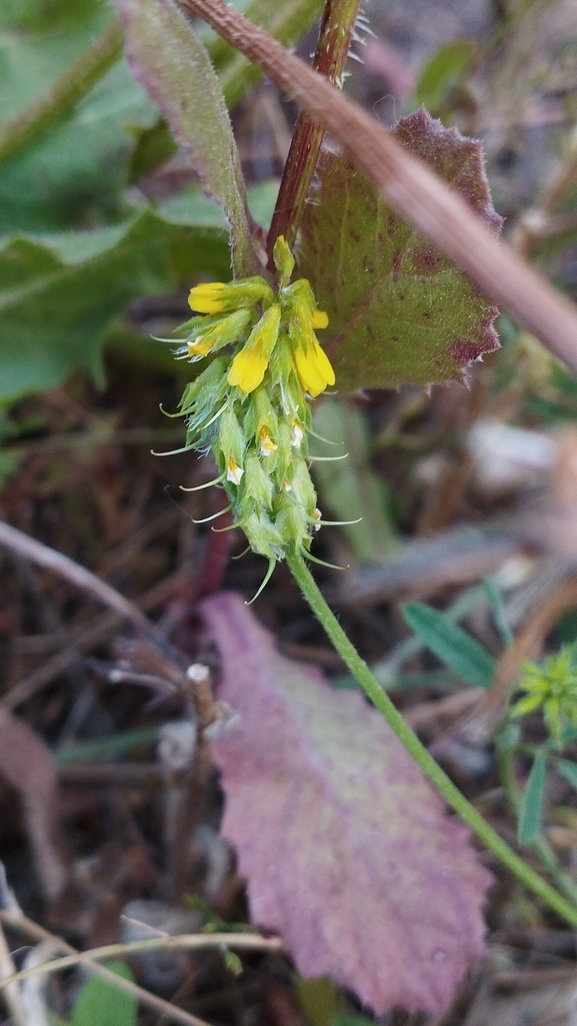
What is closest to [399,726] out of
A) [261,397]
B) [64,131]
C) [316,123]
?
[261,397]

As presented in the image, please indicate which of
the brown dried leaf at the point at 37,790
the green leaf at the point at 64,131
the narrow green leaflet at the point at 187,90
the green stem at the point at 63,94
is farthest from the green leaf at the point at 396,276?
the brown dried leaf at the point at 37,790

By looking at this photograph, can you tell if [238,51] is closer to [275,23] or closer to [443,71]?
Result: [275,23]

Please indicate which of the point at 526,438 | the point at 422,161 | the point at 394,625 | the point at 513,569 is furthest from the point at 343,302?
the point at 394,625

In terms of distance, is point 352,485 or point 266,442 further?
point 352,485

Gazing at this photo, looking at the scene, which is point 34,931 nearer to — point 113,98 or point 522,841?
point 522,841

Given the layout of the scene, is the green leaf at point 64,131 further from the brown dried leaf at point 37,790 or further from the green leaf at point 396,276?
the brown dried leaf at point 37,790
